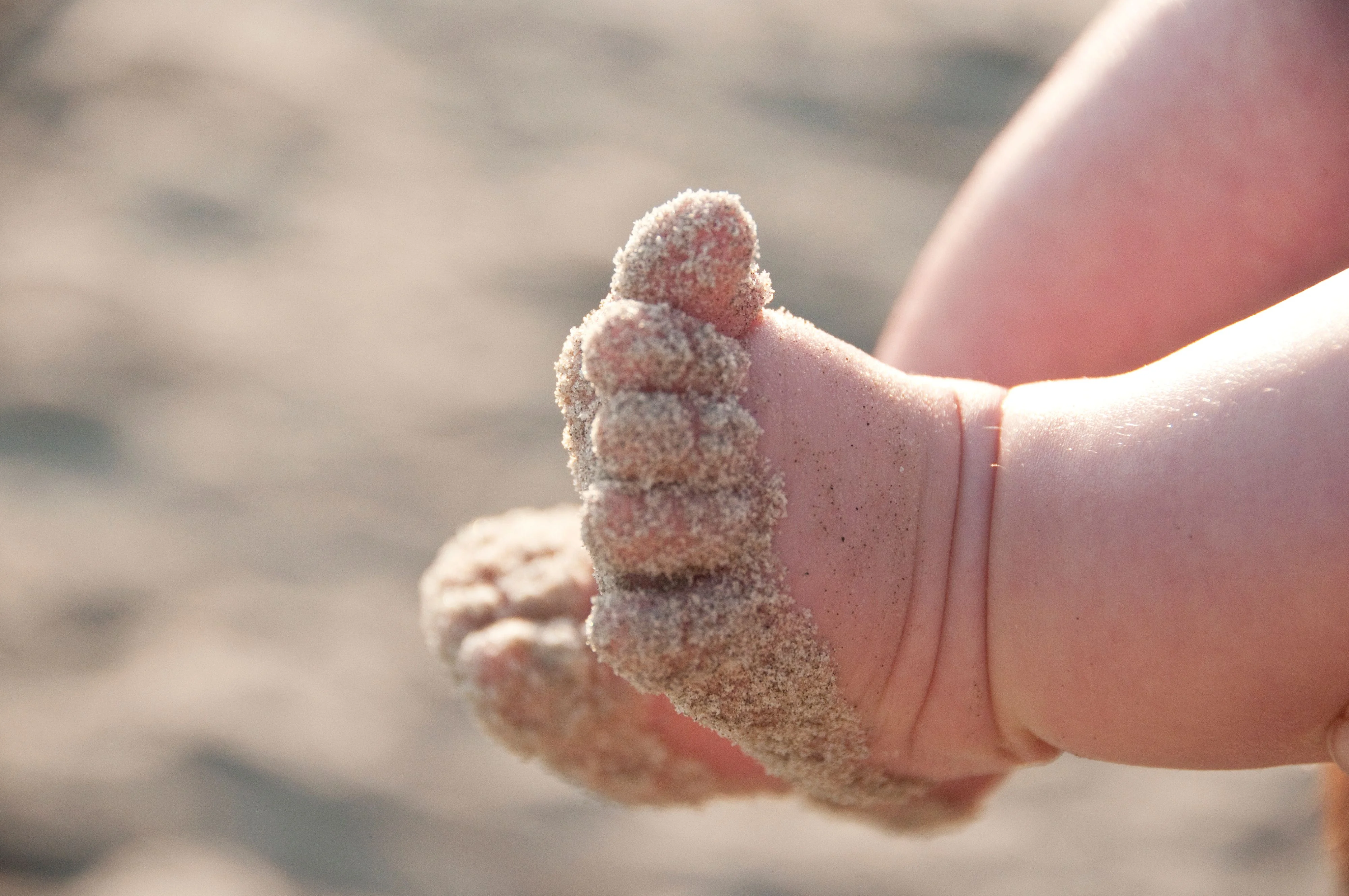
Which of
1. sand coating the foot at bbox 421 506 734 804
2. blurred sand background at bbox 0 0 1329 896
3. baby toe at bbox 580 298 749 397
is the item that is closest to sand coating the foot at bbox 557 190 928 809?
baby toe at bbox 580 298 749 397

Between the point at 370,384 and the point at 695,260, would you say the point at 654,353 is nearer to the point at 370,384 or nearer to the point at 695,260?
the point at 695,260

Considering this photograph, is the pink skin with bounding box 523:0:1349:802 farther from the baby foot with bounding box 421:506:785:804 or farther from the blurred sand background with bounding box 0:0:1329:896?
the blurred sand background with bounding box 0:0:1329:896

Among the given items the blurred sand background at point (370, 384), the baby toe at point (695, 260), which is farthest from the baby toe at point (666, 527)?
the blurred sand background at point (370, 384)

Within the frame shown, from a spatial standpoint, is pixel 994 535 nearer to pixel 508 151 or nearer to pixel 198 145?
pixel 508 151

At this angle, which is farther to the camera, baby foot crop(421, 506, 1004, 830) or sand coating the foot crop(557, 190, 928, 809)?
baby foot crop(421, 506, 1004, 830)

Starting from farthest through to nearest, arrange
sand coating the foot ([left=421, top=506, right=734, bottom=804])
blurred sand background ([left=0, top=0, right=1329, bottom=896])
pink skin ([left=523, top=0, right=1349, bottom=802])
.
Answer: blurred sand background ([left=0, top=0, right=1329, bottom=896])
sand coating the foot ([left=421, top=506, right=734, bottom=804])
pink skin ([left=523, top=0, right=1349, bottom=802])

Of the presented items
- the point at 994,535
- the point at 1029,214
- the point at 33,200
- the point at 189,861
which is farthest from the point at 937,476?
the point at 33,200
